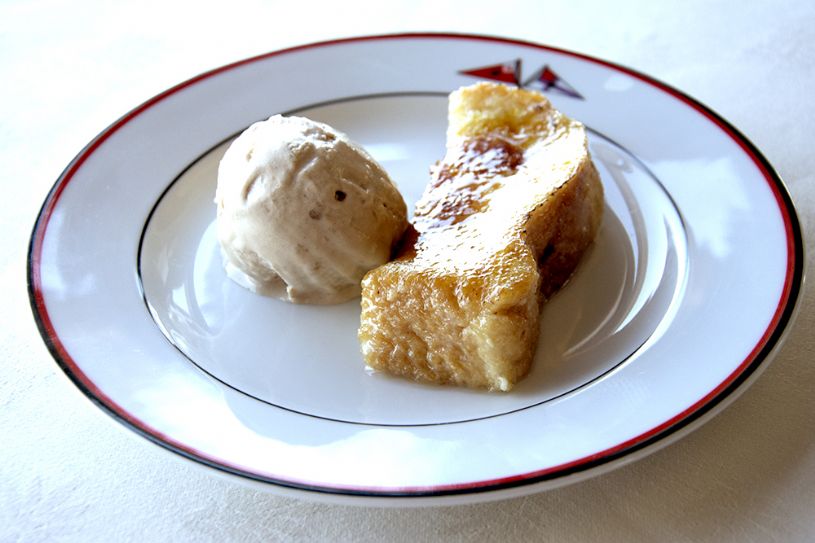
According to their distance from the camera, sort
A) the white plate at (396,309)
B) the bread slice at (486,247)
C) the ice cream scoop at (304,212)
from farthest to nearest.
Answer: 1. the ice cream scoop at (304,212)
2. the bread slice at (486,247)
3. the white plate at (396,309)

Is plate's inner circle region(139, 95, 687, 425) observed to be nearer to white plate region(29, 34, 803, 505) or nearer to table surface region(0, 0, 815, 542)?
white plate region(29, 34, 803, 505)

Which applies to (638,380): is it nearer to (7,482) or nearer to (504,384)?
(504,384)

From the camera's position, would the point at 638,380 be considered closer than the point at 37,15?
Yes

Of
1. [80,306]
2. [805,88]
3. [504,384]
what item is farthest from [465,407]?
[805,88]

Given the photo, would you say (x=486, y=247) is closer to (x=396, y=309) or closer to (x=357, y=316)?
(x=396, y=309)

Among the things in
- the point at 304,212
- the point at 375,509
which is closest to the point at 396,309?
the point at 304,212

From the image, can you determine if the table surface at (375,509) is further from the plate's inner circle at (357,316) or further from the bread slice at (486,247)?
the bread slice at (486,247)

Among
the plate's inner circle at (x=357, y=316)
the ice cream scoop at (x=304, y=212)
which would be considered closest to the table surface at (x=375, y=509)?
the plate's inner circle at (x=357, y=316)
